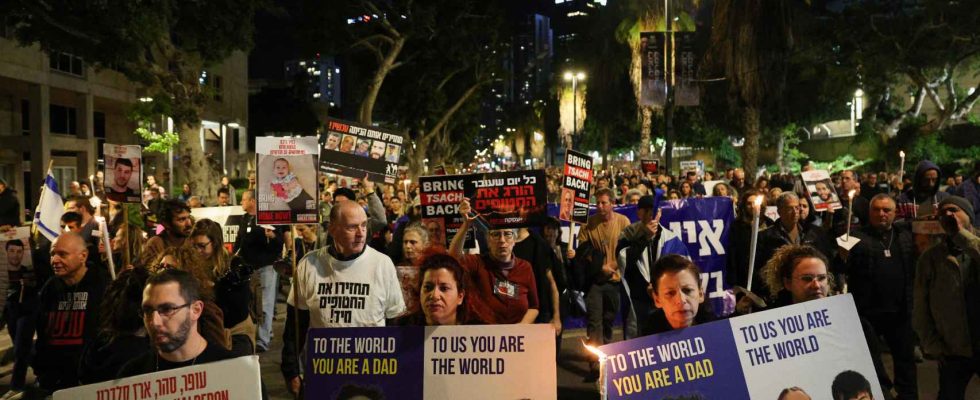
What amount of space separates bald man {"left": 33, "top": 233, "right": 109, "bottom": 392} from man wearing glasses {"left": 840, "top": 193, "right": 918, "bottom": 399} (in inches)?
222

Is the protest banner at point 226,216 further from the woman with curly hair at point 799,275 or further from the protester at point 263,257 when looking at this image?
the woman with curly hair at point 799,275

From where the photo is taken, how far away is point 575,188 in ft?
27.8

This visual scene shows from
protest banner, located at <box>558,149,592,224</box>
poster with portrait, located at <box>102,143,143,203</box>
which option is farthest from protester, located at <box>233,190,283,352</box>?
protest banner, located at <box>558,149,592,224</box>

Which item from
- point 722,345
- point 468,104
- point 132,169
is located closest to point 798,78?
point 468,104

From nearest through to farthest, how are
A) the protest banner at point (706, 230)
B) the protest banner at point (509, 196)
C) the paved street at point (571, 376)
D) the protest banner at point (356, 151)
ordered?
the protest banner at point (509, 196)
the paved street at point (571, 376)
the protest banner at point (706, 230)
the protest banner at point (356, 151)

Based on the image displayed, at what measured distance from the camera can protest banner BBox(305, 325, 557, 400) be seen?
3602 mm

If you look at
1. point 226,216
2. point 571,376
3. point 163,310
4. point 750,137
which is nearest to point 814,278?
point 163,310

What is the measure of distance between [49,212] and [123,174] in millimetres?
1062

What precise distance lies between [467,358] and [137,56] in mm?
21072

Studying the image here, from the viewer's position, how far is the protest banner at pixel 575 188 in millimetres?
8391

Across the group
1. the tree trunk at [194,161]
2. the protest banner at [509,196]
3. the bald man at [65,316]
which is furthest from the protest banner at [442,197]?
the tree trunk at [194,161]

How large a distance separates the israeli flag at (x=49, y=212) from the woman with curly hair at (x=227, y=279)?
2.54 m

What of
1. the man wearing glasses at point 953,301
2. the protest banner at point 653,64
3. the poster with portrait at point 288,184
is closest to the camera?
the man wearing glasses at point 953,301

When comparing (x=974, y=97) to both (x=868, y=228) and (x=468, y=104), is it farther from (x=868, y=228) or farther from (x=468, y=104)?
(x=868, y=228)
